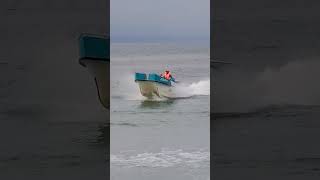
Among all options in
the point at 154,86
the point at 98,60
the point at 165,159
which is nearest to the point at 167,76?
the point at 154,86

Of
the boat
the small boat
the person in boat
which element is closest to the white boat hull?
the small boat

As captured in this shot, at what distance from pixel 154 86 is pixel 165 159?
1.32 metres

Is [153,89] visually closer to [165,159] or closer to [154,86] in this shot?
[154,86]

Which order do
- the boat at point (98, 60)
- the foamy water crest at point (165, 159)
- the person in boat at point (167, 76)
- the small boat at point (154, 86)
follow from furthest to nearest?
the small boat at point (154, 86) < the person in boat at point (167, 76) < the foamy water crest at point (165, 159) < the boat at point (98, 60)

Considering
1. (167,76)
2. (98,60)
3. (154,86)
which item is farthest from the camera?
(154,86)

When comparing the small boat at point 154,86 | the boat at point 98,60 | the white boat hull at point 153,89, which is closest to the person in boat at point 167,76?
the small boat at point 154,86

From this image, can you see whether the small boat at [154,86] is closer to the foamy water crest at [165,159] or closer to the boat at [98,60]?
the boat at [98,60]

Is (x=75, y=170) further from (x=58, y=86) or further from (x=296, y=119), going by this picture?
(x=296, y=119)

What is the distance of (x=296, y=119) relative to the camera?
12.1ft

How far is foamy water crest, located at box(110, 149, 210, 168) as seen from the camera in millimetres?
4102

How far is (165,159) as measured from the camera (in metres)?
4.23

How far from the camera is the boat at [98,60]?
12.8 feet

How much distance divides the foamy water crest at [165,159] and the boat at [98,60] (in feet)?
1.68

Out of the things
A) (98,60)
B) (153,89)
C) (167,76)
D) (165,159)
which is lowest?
(165,159)
